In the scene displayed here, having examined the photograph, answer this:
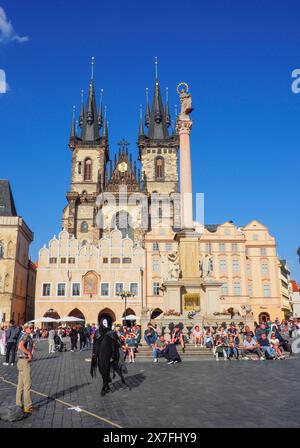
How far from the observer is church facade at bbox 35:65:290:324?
151 ft

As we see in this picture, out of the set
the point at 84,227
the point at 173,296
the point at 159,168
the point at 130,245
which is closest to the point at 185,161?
the point at 173,296

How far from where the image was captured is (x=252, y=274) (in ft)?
170

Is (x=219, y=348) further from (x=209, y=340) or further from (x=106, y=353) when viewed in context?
(x=106, y=353)

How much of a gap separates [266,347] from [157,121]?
5911 centimetres

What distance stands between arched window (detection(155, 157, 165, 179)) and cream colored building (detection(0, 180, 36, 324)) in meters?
22.4

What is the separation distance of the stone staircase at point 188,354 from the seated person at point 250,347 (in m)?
1.40

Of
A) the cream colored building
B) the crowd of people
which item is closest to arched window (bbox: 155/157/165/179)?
the cream colored building

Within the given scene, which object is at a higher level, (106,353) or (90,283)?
(90,283)

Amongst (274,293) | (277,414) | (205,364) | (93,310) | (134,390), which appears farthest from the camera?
(274,293)

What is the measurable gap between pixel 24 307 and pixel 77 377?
Answer: 43470 mm

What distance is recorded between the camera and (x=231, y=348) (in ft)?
51.9

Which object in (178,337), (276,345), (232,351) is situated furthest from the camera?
(178,337)
